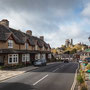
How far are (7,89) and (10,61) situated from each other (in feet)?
62.9

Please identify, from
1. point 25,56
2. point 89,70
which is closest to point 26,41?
point 25,56

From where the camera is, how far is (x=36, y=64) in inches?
1237

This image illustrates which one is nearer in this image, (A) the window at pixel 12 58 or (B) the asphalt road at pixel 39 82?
(B) the asphalt road at pixel 39 82

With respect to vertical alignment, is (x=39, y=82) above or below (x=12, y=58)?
below

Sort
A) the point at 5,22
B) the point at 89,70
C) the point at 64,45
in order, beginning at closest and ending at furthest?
the point at 89,70 → the point at 5,22 → the point at 64,45

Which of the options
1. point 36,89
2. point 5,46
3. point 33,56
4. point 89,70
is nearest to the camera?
point 36,89

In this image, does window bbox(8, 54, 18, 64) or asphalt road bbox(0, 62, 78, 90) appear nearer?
asphalt road bbox(0, 62, 78, 90)

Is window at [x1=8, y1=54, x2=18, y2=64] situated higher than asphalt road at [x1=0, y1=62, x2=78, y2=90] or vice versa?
window at [x1=8, y1=54, x2=18, y2=64]

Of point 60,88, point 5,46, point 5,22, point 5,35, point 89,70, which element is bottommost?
point 60,88

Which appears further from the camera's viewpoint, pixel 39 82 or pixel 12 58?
pixel 12 58

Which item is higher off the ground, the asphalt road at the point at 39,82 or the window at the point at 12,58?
the window at the point at 12,58

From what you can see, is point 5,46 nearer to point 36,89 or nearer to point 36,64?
point 36,64

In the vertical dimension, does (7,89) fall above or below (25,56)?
below

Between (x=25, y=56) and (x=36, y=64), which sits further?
(x=25, y=56)
